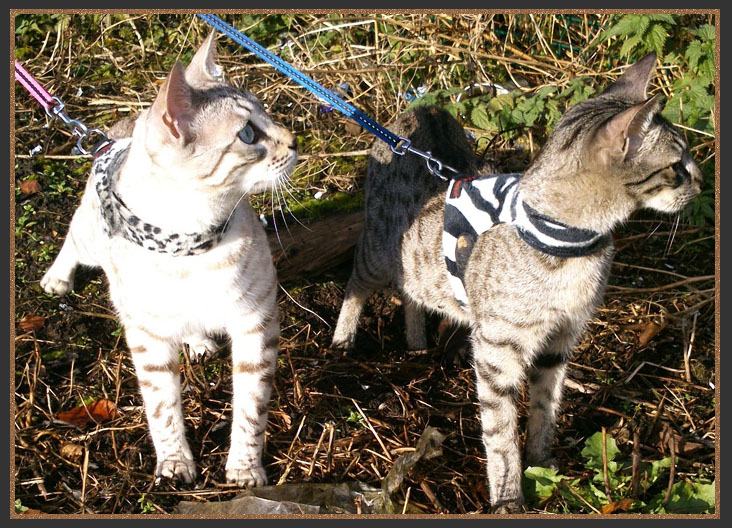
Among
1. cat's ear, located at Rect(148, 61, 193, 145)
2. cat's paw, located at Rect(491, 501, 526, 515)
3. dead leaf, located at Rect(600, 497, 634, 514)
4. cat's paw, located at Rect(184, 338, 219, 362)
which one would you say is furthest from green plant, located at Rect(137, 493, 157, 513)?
dead leaf, located at Rect(600, 497, 634, 514)

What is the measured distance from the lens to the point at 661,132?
2629 mm

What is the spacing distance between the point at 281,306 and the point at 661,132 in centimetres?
230

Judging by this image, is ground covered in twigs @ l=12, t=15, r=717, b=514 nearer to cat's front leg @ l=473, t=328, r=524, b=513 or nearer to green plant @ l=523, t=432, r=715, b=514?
green plant @ l=523, t=432, r=715, b=514

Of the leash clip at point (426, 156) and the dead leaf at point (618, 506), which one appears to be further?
the leash clip at point (426, 156)

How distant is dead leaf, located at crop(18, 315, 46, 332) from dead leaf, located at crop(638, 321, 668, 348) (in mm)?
3212

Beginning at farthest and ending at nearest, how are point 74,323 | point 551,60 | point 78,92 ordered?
1. point 78,92
2. point 551,60
3. point 74,323

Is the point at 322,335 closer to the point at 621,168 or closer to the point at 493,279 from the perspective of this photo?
the point at 493,279

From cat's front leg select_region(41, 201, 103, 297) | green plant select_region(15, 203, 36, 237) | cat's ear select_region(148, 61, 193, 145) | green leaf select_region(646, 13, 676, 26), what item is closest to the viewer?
cat's ear select_region(148, 61, 193, 145)

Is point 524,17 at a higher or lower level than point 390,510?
higher

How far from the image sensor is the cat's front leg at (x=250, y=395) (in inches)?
121

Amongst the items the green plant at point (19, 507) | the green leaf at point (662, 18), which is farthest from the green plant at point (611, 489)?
the green leaf at point (662, 18)

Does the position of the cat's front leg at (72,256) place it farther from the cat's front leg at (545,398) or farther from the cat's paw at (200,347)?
the cat's front leg at (545,398)

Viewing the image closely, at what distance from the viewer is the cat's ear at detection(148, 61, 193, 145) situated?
2340 millimetres

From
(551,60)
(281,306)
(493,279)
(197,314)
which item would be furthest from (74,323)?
(551,60)
